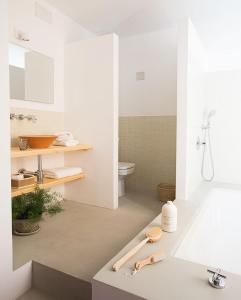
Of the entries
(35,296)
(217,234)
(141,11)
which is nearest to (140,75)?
(141,11)

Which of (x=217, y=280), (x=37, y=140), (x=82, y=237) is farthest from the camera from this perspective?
(x=37, y=140)

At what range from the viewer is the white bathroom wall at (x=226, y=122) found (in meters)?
3.13

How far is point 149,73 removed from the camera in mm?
3604

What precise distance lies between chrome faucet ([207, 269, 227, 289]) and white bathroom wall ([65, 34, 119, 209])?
1682 millimetres

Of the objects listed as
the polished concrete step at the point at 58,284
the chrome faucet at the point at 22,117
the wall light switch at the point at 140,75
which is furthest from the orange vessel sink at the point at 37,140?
the wall light switch at the point at 140,75

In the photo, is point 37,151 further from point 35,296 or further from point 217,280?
point 217,280

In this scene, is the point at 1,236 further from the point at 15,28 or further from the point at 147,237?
the point at 15,28

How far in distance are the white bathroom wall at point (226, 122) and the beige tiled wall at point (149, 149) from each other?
0.58 m

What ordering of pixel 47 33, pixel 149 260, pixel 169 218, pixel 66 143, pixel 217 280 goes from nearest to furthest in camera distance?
pixel 217 280, pixel 149 260, pixel 169 218, pixel 66 143, pixel 47 33

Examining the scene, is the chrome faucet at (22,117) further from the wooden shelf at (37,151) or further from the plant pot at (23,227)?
the plant pot at (23,227)

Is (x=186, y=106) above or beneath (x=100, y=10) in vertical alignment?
beneath

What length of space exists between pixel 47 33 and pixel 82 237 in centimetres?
230

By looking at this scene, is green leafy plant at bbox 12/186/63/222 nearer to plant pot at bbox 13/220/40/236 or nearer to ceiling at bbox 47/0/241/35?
plant pot at bbox 13/220/40/236

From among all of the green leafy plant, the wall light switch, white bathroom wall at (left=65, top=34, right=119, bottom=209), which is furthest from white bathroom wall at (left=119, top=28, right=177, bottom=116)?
the green leafy plant
